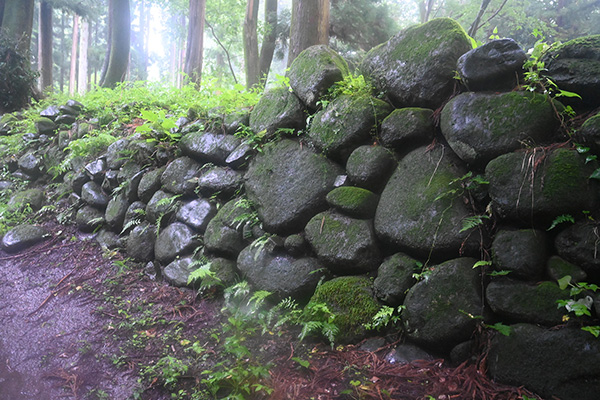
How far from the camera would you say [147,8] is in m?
32.2

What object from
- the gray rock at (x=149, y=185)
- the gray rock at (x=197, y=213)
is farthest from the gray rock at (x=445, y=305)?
the gray rock at (x=149, y=185)

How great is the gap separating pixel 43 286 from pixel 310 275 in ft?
12.0

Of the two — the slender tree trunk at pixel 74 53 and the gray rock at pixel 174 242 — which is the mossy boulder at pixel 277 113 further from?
the slender tree trunk at pixel 74 53

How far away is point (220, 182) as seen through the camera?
192 inches

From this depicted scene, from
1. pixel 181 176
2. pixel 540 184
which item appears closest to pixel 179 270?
pixel 181 176

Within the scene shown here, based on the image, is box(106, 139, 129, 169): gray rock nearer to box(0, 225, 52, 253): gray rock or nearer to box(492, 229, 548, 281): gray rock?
box(0, 225, 52, 253): gray rock

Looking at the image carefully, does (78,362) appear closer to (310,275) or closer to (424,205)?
(310,275)

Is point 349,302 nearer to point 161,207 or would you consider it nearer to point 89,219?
point 161,207

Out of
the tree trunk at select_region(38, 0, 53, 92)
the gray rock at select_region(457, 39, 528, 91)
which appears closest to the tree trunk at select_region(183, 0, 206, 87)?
the tree trunk at select_region(38, 0, 53, 92)

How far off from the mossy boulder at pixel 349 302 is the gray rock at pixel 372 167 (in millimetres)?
982

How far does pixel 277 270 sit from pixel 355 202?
1.13m

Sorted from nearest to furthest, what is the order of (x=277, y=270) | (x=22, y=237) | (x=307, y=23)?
(x=277, y=270) < (x=22, y=237) < (x=307, y=23)

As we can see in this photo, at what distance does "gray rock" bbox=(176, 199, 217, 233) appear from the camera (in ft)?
15.8

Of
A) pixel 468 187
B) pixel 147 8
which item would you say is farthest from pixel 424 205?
pixel 147 8
